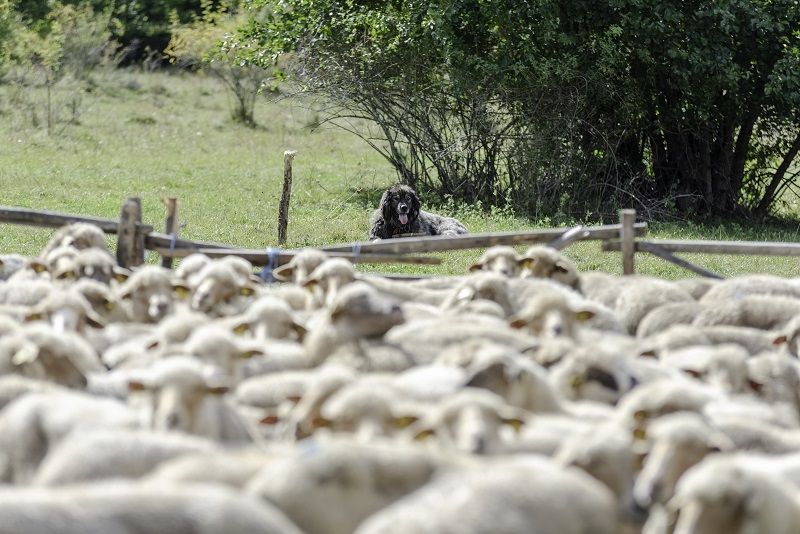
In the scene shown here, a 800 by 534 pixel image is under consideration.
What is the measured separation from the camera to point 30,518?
9.96 feet

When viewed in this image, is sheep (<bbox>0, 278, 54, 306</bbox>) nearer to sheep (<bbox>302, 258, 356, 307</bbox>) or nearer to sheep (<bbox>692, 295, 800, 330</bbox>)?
sheep (<bbox>302, 258, 356, 307</bbox>)

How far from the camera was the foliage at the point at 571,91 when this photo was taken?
16.6 metres

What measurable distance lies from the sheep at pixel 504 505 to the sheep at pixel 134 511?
37cm

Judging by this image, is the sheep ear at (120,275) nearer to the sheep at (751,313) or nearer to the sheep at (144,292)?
the sheep at (144,292)

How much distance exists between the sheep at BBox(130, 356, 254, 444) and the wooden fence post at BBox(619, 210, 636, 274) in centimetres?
522

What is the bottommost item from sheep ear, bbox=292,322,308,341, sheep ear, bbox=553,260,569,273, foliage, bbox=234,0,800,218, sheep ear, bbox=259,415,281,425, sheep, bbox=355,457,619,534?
sheep ear, bbox=259,415,281,425

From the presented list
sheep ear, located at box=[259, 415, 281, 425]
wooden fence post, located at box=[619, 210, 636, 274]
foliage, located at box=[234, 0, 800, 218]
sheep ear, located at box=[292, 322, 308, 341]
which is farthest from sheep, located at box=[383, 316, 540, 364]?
foliage, located at box=[234, 0, 800, 218]

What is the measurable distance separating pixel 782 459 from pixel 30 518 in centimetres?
279

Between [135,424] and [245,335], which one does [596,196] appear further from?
[135,424]

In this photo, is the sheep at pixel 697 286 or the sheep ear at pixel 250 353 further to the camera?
the sheep at pixel 697 286

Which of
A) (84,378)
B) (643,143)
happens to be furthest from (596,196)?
(84,378)

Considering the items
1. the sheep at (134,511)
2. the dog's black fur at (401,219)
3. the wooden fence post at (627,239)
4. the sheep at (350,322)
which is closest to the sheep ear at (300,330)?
the sheep at (350,322)

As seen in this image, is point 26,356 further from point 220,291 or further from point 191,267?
point 191,267

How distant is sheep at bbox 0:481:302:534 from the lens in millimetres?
3045
